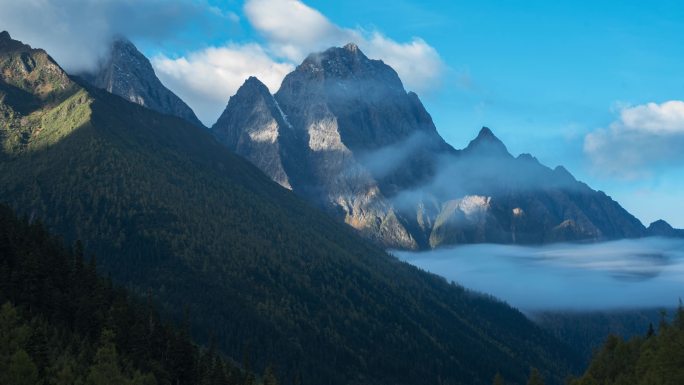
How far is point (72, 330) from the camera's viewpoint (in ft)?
458

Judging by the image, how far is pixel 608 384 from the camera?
5556 inches

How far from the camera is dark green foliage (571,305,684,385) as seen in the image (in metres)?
121

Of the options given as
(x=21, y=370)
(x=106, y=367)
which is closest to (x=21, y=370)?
(x=21, y=370)

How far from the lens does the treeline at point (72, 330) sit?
4434 inches

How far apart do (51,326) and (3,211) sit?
40731 mm

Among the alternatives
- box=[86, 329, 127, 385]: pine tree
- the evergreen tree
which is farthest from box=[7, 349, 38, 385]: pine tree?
box=[86, 329, 127, 385]: pine tree

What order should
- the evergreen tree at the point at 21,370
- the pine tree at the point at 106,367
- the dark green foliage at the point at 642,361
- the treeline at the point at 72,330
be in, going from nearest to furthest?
the evergreen tree at the point at 21,370
the treeline at the point at 72,330
the pine tree at the point at 106,367
the dark green foliage at the point at 642,361

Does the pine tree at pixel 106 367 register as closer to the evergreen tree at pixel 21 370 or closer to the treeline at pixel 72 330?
the treeline at pixel 72 330

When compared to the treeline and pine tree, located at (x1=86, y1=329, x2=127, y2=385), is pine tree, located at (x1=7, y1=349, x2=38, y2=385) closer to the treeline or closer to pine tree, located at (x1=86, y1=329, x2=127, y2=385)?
the treeline

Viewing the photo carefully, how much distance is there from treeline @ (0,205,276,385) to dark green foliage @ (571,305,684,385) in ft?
245

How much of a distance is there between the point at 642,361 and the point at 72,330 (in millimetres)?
108511

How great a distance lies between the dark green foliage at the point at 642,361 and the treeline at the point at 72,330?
74756 mm

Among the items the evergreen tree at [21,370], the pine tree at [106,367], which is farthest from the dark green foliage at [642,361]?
the evergreen tree at [21,370]

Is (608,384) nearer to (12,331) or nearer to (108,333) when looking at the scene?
(108,333)
